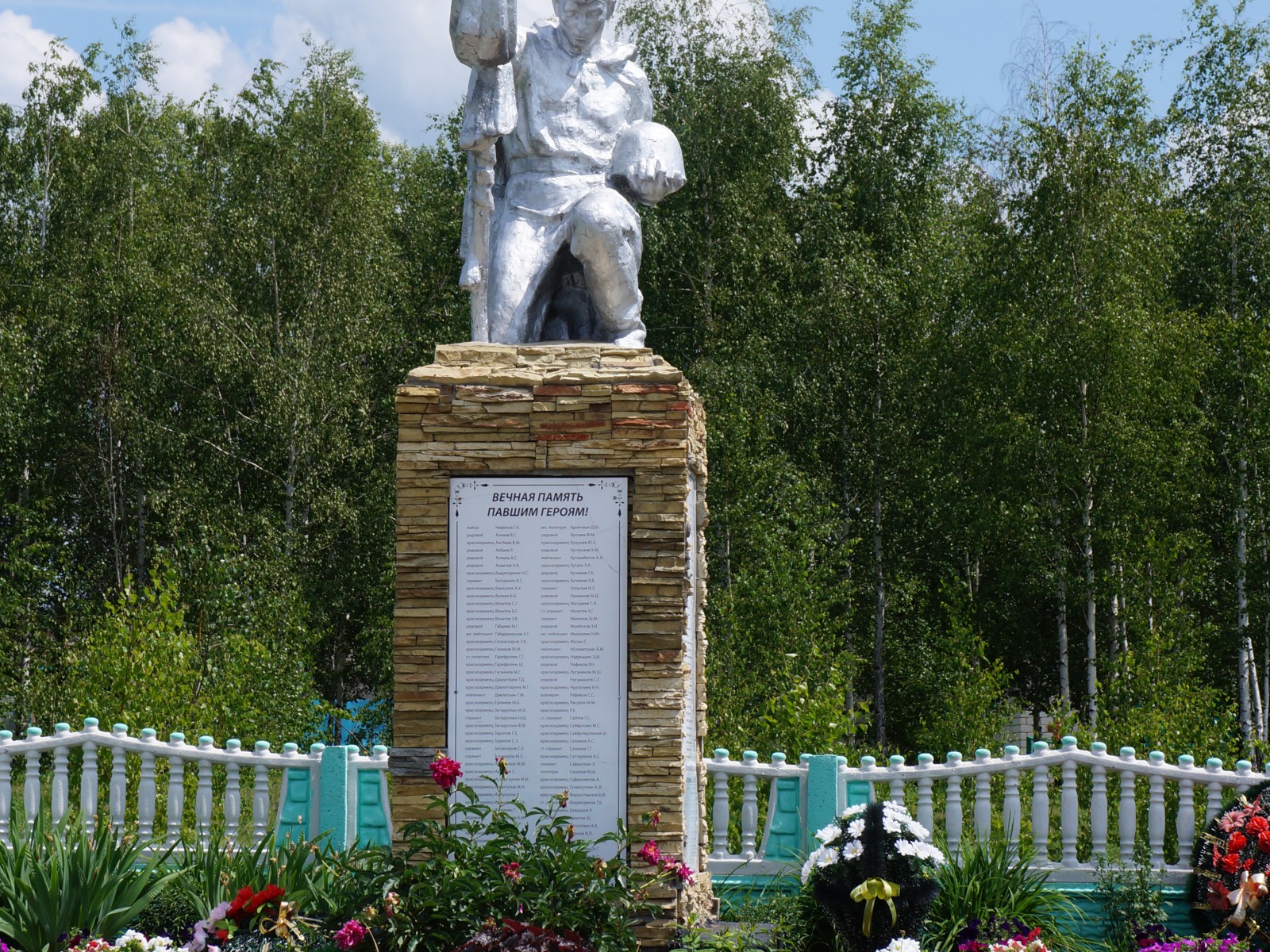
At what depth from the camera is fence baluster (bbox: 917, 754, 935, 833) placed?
7195mm

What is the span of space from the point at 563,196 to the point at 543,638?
76.3 inches

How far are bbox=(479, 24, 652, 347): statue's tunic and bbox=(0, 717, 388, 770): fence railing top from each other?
8.93ft

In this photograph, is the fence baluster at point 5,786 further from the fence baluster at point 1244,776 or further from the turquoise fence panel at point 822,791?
the fence baluster at point 1244,776

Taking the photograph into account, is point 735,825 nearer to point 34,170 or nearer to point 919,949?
point 919,949

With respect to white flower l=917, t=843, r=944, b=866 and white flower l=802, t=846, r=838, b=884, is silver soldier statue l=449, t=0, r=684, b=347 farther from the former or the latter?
white flower l=917, t=843, r=944, b=866

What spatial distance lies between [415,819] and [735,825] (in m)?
3.02

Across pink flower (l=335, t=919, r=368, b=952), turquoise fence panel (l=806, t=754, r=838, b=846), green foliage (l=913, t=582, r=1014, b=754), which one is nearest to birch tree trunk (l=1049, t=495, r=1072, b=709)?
green foliage (l=913, t=582, r=1014, b=754)

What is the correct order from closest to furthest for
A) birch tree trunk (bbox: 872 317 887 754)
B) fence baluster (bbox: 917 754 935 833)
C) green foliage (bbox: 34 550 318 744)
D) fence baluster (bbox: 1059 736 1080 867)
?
fence baluster (bbox: 1059 736 1080 867) < fence baluster (bbox: 917 754 935 833) < green foliage (bbox: 34 550 318 744) < birch tree trunk (bbox: 872 317 887 754)

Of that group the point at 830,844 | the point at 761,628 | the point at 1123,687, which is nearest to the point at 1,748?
the point at 830,844

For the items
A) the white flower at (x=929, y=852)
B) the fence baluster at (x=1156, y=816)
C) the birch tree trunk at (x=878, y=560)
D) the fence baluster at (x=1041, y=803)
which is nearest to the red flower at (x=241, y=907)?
the white flower at (x=929, y=852)

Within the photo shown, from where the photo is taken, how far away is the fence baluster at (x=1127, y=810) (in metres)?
7.03

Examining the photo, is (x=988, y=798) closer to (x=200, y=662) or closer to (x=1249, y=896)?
(x=1249, y=896)

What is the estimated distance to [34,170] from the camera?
19891 millimetres

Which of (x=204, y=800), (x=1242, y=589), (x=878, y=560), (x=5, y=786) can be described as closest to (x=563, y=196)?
(x=204, y=800)
